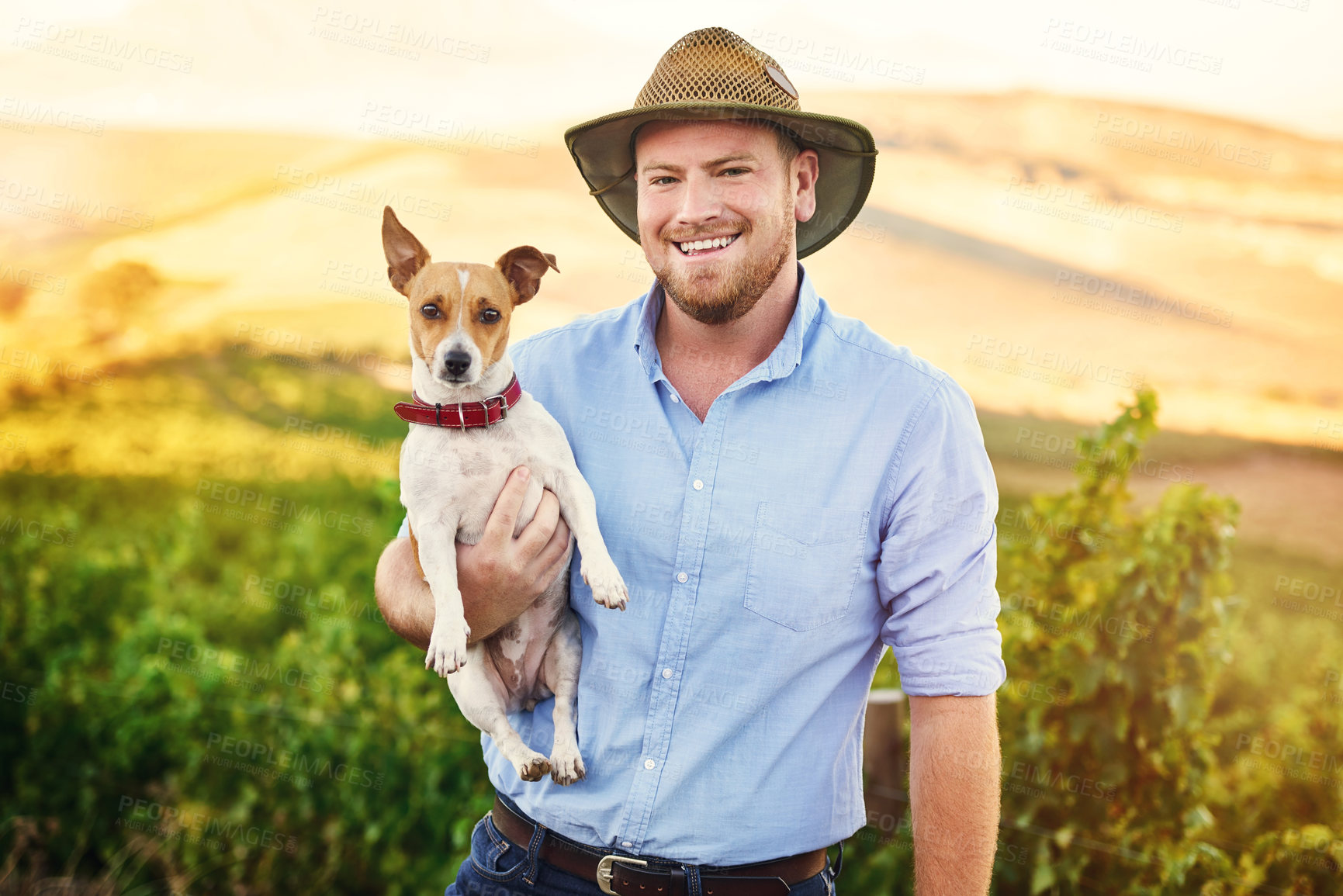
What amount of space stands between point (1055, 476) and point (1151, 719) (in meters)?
1.19

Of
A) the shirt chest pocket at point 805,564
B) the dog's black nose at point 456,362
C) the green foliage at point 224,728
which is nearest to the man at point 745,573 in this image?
the shirt chest pocket at point 805,564

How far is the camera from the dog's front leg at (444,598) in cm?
196

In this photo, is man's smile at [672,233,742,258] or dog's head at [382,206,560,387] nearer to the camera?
man's smile at [672,233,742,258]

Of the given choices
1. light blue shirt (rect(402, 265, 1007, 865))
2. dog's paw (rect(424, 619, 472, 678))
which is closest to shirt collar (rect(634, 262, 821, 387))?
light blue shirt (rect(402, 265, 1007, 865))

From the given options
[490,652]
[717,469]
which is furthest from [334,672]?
[717,469]

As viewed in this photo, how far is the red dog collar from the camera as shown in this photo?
7.00 feet

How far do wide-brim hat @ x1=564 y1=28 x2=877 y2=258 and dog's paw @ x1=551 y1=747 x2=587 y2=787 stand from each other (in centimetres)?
143

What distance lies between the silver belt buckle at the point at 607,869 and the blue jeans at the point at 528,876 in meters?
0.02

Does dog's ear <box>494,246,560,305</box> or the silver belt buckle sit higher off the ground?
dog's ear <box>494,246,560,305</box>

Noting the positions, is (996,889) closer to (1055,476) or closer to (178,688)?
(1055,476)

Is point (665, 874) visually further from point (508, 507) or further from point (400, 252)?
point (400, 252)

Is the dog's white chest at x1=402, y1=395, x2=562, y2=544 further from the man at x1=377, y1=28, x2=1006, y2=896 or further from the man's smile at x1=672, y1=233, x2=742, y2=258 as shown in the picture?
the man's smile at x1=672, y1=233, x2=742, y2=258

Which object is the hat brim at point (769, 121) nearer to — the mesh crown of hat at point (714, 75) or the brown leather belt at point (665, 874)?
the mesh crown of hat at point (714, 75)

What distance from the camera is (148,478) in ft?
17.0
